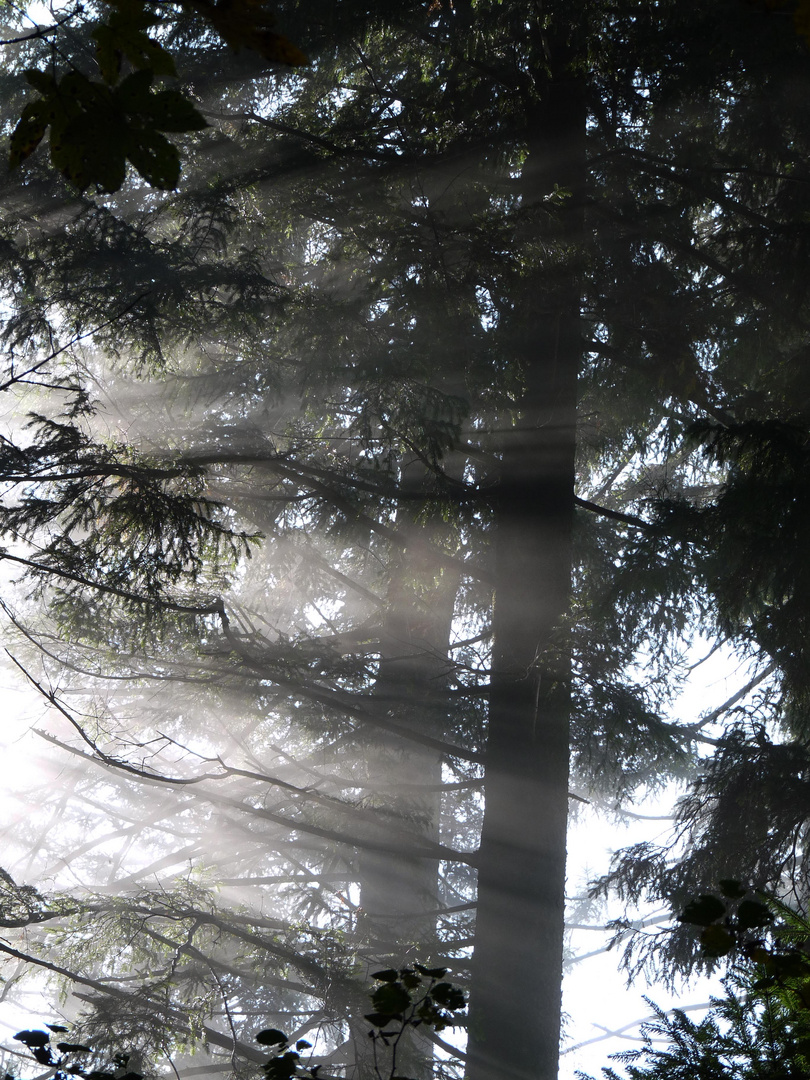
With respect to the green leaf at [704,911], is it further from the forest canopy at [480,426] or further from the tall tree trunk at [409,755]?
the tall tree trunk at [409,755]

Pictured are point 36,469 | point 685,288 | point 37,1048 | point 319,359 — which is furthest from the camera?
point 319,359

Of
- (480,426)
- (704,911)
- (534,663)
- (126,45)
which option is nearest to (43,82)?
(126,45)

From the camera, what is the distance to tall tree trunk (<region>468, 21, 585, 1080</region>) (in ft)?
18.0

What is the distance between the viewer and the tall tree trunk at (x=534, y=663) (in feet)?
18.0

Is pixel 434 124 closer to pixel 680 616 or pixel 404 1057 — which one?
pixel 680 616

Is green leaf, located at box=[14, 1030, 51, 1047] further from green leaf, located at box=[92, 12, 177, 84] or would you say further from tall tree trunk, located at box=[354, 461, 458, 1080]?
tall tree trunk, located at box=[354, 461, 458, 1080]

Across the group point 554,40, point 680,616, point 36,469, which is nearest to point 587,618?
point 680,616

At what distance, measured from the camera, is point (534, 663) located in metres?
5.62

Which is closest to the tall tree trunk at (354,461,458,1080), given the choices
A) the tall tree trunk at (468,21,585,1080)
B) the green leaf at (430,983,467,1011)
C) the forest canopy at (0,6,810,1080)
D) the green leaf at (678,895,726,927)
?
the forest canopy at (0,6,810,1080)

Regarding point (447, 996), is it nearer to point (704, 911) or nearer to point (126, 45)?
point (704, 911)

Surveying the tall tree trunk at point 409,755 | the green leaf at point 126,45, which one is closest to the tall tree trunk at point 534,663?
the tall tree trunk at point 409,755

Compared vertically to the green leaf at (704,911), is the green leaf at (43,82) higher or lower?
higher

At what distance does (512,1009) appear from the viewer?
214 inches

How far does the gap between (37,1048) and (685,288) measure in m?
6.17
